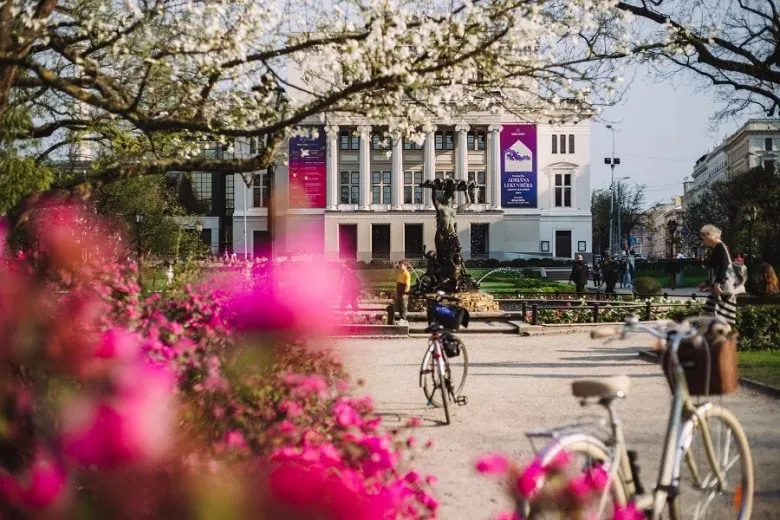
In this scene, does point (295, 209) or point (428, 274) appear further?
point (295, 209)

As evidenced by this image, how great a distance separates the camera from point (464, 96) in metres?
9.66

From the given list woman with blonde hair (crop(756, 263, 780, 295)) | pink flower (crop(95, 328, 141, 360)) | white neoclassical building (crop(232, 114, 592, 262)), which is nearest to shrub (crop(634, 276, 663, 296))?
woman with blonde hair (crop(756, 263, 780, 295))

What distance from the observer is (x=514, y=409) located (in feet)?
28.9

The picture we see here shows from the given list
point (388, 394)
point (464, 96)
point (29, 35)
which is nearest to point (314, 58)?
point (464, 96)

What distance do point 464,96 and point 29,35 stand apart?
4898 mm

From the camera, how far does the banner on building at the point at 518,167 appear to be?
6862 centimetres

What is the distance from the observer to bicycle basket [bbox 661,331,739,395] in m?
3.91

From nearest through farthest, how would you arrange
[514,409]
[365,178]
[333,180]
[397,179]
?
1. [514,409]
2. [333,180]
3. [397,179]
4. [365,178]

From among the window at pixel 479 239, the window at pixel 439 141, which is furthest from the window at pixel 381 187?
the window at pixel 479 239

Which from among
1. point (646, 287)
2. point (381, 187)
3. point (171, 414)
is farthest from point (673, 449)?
point (381, 187)

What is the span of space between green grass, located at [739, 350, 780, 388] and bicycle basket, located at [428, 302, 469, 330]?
4.33 m

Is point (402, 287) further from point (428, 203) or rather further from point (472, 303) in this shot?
point (428, 203)

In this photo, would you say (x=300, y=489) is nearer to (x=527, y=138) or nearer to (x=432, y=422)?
(x=432, y=422)

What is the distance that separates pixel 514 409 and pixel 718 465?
15.3 feet
